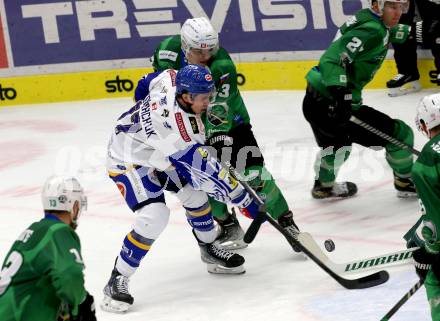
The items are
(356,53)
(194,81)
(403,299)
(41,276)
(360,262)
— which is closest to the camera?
(41,276)

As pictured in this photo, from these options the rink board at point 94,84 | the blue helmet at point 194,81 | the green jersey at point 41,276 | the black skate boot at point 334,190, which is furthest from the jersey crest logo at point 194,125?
the rink board at point 94,84

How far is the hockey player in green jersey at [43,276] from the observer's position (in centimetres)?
348

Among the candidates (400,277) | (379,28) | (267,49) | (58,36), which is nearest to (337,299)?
(400,277)

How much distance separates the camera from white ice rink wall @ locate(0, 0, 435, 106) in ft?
28.3

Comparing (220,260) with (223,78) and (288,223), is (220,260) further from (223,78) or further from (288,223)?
(223,78)

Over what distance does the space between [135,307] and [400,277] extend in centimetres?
125

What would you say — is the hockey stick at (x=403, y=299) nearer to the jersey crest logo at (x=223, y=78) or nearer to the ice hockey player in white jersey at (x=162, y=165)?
the ice hockey player in white jersey at (x=162, y=165)

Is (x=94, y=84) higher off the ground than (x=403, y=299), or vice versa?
(x=403, y=299)

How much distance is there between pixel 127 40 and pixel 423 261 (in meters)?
5.39

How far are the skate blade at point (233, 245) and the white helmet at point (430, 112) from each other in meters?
2.03

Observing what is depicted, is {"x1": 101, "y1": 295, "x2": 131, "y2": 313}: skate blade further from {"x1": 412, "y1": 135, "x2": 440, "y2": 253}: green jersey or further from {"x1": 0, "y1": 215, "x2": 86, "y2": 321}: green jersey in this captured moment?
{"x1": 412, "y1": 135, "x2": 440, "y2": 253}: green jersey

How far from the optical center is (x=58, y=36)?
9117 millimetres

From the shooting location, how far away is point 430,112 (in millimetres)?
4047

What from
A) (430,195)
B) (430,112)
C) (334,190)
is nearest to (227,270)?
(334,190)
